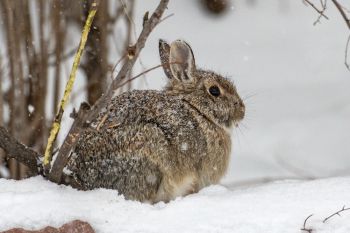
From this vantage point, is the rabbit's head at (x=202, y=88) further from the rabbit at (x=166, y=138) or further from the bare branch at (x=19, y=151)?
the bare branch at (x=19, y=151)

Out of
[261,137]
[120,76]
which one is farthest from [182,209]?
[261,137]

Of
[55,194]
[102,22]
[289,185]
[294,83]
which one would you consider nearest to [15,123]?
[102,22]

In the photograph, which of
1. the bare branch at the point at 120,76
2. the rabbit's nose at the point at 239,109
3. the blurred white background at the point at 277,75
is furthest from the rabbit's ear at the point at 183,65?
the blurred white background at the point at 277,75

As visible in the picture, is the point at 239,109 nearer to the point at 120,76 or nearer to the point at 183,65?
the point at 183,65

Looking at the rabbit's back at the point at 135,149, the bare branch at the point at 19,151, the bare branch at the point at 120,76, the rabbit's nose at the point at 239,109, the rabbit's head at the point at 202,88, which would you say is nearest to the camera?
the bare branch at the point at 120,76

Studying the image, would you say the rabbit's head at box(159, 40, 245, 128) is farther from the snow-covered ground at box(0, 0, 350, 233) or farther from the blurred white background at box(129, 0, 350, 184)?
the blurred white background at box(129, 0, 350, 184)

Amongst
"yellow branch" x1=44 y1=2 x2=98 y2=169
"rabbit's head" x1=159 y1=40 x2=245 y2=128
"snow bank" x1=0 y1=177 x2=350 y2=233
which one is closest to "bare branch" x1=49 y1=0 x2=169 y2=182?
"yellow branch" x1=44 y1=2 x2=98 y2=169
